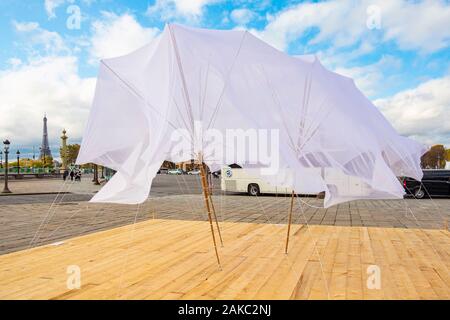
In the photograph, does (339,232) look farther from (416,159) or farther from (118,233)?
(118,233)

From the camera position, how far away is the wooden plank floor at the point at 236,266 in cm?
455

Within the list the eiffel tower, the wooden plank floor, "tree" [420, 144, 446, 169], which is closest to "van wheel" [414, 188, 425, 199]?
the wooden plank floor

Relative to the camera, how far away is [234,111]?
6.01 meters

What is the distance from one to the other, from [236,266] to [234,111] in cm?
245

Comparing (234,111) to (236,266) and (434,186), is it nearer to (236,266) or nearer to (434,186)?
(236,266)

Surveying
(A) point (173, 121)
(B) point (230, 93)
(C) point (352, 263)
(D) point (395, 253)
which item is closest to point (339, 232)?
(D) point (395, 253)

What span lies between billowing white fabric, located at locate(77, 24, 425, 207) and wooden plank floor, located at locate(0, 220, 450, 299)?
3.88 feet

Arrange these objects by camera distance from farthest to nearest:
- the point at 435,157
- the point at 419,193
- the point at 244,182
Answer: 1. the point at 435,157
2. the point at 244,182
3. the point at 419,193

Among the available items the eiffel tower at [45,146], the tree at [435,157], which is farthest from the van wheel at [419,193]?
the eiffel tower at [45,146]

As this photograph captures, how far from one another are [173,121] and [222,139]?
1.43 metres

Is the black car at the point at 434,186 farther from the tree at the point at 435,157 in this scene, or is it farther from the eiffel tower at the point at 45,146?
the eiffel tower at the point at 45,146

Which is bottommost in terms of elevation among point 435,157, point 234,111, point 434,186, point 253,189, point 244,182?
point 253,189

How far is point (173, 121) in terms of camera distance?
5.25 meters

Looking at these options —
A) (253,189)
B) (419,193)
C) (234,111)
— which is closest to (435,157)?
(419,193)
